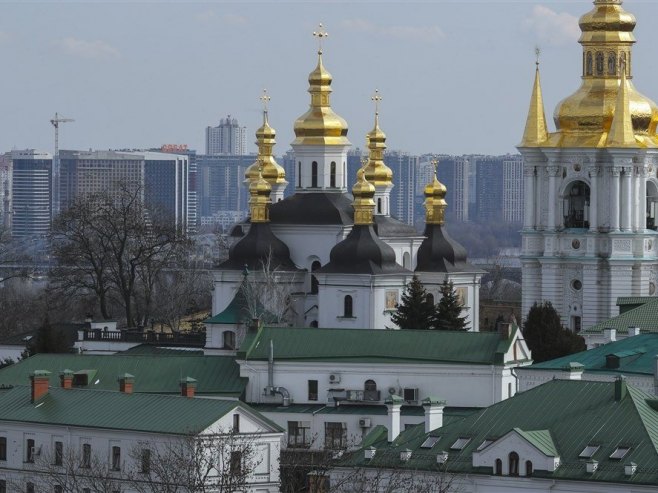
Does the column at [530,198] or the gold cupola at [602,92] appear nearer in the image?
the gold cupola at [602,92]

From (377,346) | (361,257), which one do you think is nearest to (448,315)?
(361,257)

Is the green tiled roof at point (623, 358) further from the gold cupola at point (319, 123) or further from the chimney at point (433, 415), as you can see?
the gold cupola at point (319, 123)

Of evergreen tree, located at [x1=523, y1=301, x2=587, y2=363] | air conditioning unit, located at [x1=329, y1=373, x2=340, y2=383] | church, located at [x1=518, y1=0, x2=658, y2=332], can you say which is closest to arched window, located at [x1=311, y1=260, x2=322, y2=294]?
evergreen tree, located at [x1=523, y1=301, x2=587, y2=363]

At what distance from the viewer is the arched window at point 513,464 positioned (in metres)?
63.0

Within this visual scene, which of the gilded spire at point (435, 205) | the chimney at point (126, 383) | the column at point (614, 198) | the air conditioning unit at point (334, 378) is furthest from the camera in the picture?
the column at point (614, 198)

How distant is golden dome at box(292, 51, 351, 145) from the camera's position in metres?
103

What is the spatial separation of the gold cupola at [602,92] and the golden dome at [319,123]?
6.54 metres

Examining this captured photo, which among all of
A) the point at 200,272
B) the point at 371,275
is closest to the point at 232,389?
A: the point at 371,275

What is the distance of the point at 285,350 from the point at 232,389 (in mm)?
1596

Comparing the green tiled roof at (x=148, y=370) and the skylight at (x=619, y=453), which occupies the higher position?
the green tiled roof at (x=148, y=370)

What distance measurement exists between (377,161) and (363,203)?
8.61m

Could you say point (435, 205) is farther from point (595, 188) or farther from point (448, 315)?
point (448, 315)

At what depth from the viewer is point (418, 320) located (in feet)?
305

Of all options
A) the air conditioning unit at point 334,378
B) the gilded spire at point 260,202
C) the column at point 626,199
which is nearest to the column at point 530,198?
the column at point 626,199
